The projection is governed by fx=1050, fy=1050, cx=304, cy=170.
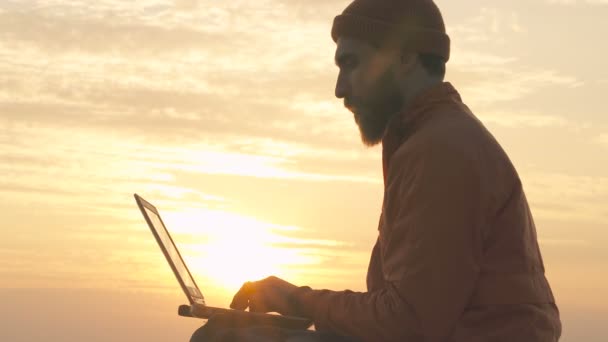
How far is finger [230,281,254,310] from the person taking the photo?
18.7ft

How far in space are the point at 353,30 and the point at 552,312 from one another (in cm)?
189

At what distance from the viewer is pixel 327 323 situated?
534cm

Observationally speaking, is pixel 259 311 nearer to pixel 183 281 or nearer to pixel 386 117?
pixel 183 281

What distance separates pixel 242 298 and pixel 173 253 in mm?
675

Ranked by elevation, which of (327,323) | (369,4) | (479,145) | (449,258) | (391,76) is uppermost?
(369,4)

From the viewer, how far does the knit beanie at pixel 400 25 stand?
577cm

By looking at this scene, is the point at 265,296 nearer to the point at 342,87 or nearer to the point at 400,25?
the point at 342,87

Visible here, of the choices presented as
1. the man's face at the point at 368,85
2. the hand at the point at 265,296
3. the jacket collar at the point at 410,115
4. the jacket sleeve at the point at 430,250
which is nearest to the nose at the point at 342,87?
the man's face at the point at 368,85

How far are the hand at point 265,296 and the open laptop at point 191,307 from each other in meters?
0.07

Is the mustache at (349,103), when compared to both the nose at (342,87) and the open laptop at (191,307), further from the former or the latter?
the open laptop at (191,307)

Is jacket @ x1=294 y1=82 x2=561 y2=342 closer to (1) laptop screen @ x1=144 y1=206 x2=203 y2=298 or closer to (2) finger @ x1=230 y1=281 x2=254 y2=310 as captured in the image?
(2) finger @ x1=230 y1=281 x2=254 y2=310

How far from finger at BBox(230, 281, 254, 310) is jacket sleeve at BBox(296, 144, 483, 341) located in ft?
2.74

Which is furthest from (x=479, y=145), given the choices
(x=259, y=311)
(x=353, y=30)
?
(x=259, y=311)

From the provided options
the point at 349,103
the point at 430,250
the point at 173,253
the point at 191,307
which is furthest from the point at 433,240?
the point at 173,253
